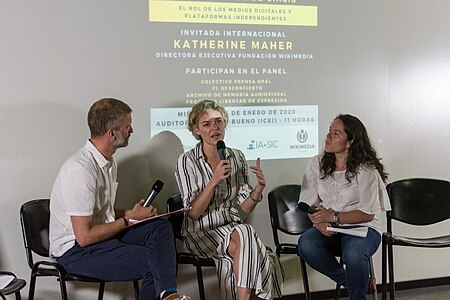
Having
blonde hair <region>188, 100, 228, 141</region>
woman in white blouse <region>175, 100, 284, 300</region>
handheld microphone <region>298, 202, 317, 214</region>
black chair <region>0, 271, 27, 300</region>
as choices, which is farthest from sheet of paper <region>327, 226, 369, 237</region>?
black chair <region>0, 271, 27, 300</region>

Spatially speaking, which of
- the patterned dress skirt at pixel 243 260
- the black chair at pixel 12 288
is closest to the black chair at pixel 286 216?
the patterned dress skirt at pixel 243 260

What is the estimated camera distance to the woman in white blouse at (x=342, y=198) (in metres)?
3.46

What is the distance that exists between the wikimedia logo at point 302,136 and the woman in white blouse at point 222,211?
0.51m

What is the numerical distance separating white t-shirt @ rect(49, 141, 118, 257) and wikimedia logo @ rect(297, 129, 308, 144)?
1338 mm

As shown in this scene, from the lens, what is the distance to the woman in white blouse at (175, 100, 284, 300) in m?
3.29

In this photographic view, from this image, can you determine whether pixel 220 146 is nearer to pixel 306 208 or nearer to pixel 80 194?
pixel 306 208

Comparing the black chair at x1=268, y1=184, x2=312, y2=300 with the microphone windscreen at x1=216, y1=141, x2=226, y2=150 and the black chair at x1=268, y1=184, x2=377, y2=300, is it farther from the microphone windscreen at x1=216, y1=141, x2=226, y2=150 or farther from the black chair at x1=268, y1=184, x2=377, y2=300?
the microphone windscreen at x1=216, y1=141, x2=226, y2=150

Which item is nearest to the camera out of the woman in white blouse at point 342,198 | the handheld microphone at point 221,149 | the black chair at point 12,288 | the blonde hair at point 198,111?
the black chair at point 12,288

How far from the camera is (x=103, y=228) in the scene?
303 centimetres

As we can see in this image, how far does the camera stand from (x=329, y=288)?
4207 mm

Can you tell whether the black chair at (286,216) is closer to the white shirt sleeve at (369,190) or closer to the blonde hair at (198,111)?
the white shirt sleeve at (369,190)

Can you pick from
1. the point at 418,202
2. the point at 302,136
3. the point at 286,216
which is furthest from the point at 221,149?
the point at 418,202

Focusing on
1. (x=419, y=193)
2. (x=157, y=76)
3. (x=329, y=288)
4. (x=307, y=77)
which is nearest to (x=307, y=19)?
(x=307, y=77)

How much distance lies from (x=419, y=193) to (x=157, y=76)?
1773mm
